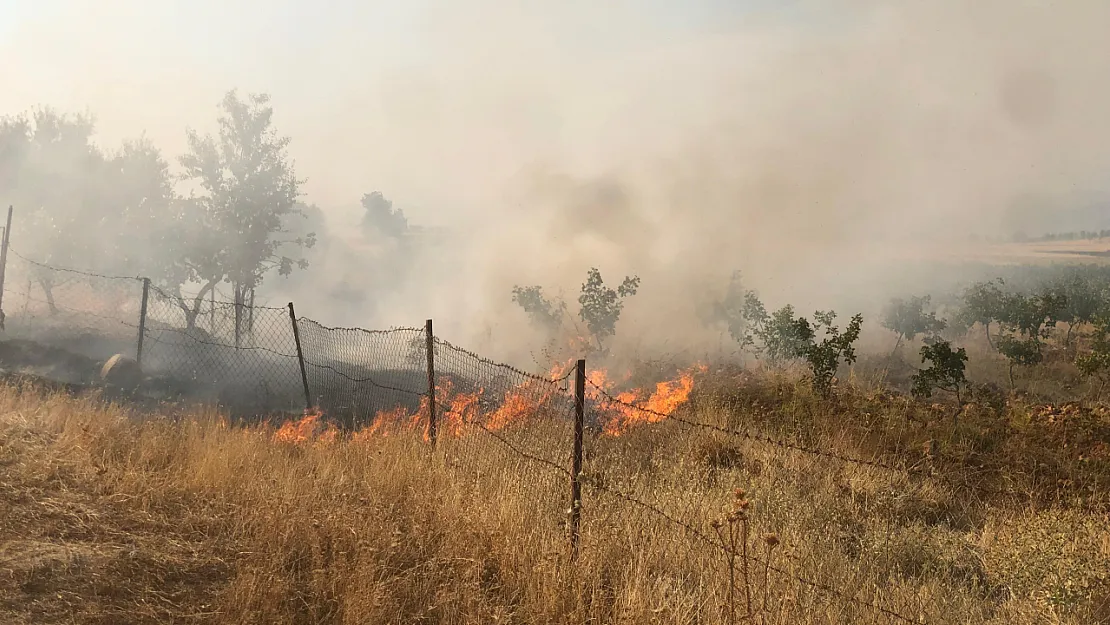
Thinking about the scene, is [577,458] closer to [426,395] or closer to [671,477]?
[671,477]

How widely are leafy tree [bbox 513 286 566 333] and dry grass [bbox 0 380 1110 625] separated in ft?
47.4

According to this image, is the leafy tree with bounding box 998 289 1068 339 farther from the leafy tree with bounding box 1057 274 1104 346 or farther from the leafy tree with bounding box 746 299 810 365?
the leafy tree with bounding box 746 299 810 365

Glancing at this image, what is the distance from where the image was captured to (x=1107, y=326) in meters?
12.6

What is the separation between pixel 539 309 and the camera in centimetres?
2127

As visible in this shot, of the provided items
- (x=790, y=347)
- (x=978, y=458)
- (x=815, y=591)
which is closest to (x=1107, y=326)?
(x=790, y=347)

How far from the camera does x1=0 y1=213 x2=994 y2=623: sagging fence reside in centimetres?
415

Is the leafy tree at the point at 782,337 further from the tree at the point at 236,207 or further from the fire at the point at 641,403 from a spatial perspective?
the tree at the point at 236,207

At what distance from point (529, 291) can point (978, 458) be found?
14.9m

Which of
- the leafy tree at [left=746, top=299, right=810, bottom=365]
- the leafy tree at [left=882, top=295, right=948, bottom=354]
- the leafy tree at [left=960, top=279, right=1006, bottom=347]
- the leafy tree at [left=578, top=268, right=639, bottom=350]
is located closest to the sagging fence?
the leafy tree at [left=578, top=268, right=639, bottom=350]

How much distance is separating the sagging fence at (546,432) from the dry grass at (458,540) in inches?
1.8

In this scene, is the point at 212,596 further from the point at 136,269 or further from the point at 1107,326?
the point at 136,269

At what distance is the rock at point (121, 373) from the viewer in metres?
11.1

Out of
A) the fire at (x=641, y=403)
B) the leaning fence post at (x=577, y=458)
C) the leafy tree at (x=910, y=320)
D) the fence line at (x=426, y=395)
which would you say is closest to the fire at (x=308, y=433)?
the fence line at (x=426, y=395)

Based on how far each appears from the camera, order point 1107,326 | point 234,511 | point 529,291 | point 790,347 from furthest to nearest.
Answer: point 529,291, point 790,347, point 1107,326, point 234,511
